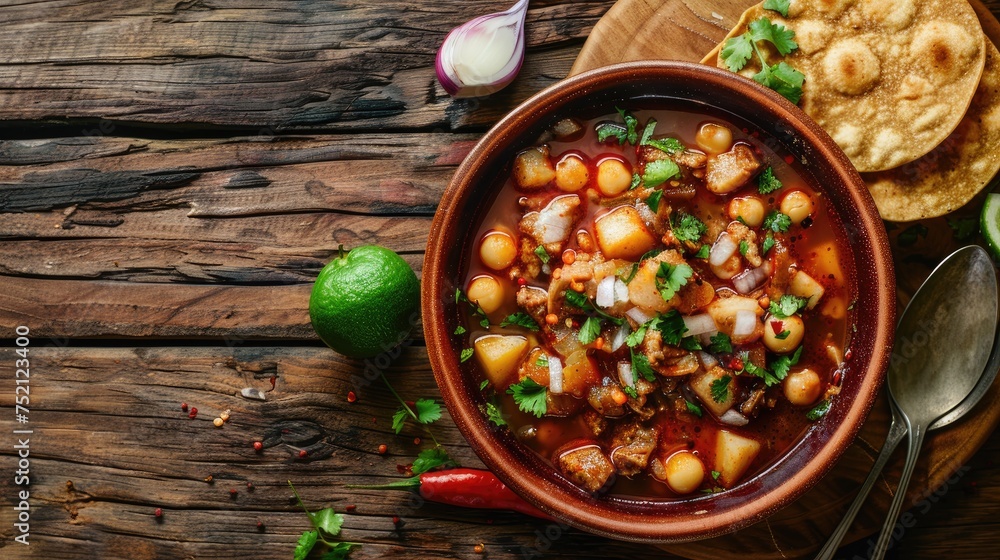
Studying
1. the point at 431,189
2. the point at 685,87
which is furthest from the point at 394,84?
the point at 685,87

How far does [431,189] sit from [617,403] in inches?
53.6

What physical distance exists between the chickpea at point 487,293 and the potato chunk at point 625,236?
47cm

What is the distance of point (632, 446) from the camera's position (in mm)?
2959

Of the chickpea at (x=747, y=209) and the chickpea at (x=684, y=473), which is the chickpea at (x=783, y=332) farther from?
the chickpea at (x=684, y=473)

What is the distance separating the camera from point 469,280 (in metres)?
3.11

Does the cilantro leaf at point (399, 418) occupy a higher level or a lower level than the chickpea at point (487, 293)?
lower

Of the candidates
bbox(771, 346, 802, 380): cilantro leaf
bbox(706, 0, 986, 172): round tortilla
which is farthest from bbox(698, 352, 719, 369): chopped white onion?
bbox(706, 0, 986, 172): round tortilla

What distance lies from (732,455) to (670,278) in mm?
806

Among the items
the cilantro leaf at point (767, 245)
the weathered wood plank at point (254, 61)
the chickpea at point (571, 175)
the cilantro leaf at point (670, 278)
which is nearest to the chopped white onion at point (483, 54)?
the weathered wood plank at point (254, 61)

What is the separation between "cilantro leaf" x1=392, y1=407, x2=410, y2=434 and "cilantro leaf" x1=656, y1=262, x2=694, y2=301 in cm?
136

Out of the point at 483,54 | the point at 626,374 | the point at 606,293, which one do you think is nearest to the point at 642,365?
the point at 626,374

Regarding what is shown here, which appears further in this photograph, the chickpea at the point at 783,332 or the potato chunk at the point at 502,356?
the potato chunk at the point at 502,356

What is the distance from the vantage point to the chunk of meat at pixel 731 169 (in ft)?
9.57

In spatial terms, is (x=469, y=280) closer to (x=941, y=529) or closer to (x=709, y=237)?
(x=709, y=237)
